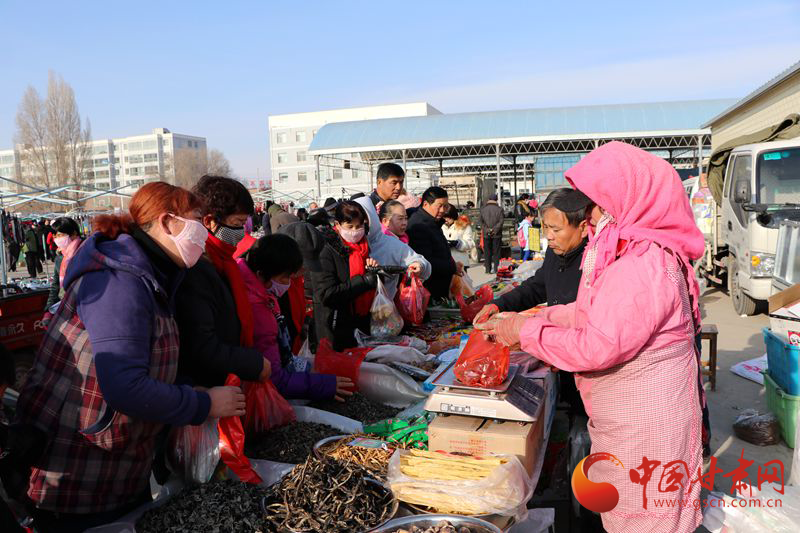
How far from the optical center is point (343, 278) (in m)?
4.51

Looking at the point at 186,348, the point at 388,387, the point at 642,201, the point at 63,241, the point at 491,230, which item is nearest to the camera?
the point at 642,201

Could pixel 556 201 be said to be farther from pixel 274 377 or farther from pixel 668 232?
pixel 274 377

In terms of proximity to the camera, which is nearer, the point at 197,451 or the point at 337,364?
the point at 197,451

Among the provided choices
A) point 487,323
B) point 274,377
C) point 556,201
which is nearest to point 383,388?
point 274,377

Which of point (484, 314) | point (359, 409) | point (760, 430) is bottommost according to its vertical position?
point (760, 430)

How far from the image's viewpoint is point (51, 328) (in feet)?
6.57

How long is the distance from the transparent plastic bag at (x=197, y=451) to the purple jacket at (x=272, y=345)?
72cm

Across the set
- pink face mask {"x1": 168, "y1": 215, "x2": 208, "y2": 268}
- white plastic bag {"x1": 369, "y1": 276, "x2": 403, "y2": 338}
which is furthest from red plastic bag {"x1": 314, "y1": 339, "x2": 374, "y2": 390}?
pink face mask {"x1": 168, "y1": 215, "x2": 208, "y2": 268}

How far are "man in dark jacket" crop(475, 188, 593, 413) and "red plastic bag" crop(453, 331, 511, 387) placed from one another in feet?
1.35

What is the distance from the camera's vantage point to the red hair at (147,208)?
2092 millimetres

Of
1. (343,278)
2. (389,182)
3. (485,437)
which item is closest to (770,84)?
(389,182)

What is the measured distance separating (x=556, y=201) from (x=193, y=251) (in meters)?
1.95

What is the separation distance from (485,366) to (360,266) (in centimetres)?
220

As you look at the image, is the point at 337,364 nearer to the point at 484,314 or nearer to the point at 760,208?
the point at 484,314
